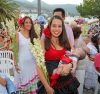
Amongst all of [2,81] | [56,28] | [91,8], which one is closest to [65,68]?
[56,28]

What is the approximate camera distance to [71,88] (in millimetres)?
2629

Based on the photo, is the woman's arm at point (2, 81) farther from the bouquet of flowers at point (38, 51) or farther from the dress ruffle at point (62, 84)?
the bouquet of flowers at point (38, 51)

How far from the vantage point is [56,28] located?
8.89 ft

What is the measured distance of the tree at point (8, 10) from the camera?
20.8 m

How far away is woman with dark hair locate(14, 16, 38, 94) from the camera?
4.22 meters

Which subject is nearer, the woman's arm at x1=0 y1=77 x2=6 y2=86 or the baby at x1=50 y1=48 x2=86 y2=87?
the baby at x1=50 y1=48 x2=86 y2=87

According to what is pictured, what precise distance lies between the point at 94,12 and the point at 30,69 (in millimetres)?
51842

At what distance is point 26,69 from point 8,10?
18.1m

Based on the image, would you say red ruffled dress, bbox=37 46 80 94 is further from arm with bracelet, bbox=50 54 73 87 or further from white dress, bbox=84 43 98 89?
white dress, bbox=84 43 98 89

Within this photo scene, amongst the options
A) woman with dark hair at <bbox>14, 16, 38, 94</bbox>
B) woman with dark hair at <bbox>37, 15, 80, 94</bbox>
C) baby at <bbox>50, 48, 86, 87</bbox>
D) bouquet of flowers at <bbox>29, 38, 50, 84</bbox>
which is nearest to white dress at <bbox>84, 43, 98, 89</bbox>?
woman with dark hair at <bbox>14, 16, 38, 94</bbox>

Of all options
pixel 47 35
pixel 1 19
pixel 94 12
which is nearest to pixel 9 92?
pixel 47 35

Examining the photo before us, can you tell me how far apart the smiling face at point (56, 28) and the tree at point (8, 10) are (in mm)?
18079

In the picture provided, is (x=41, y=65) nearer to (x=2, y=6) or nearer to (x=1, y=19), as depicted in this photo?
(x=1, y=19)

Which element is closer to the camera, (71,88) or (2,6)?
(71,88)
